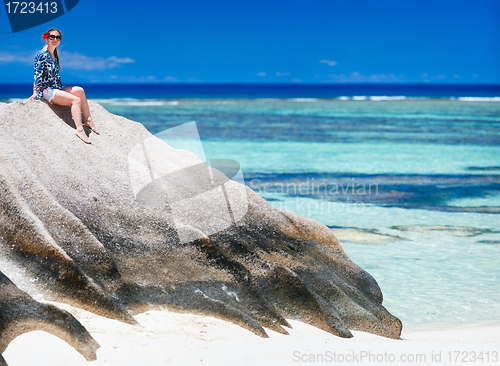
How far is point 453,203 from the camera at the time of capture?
1257 centimetres

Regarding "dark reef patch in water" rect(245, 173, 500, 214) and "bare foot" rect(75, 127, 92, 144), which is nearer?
"bare foot" rect(75, 127, 92, 144)

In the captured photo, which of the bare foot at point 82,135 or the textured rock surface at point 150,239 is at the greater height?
the bare foot at point 82,135

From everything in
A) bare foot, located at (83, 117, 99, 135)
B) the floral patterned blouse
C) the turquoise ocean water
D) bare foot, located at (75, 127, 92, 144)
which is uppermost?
the floral patterned blouse

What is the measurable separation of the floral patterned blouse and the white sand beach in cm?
276

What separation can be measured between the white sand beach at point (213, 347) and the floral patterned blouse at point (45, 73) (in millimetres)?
2759

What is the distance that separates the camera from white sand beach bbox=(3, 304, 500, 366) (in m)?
3.69

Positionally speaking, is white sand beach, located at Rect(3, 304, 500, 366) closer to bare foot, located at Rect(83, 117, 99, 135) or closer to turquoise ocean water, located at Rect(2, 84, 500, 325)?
turquoise ocean water, located at Rect(2, 84, 500, 325)

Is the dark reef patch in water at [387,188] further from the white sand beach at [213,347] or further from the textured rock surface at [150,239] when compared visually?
the white sand beach at [213,347]

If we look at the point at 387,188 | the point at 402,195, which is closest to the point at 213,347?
the point at 402,195

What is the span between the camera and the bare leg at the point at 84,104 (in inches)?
225

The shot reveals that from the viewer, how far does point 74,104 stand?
18.5 feet

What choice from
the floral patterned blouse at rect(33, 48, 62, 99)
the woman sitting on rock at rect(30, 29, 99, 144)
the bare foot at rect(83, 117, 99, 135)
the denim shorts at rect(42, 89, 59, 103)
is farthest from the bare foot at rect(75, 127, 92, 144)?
the floral patterned blouse at rect(33, 48, 62, 99)

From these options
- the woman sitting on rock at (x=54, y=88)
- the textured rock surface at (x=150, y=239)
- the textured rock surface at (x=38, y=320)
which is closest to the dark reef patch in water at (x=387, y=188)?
the textured rock surface at (x=150, y=239)

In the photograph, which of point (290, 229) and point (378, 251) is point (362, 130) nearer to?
point (378, 251)
